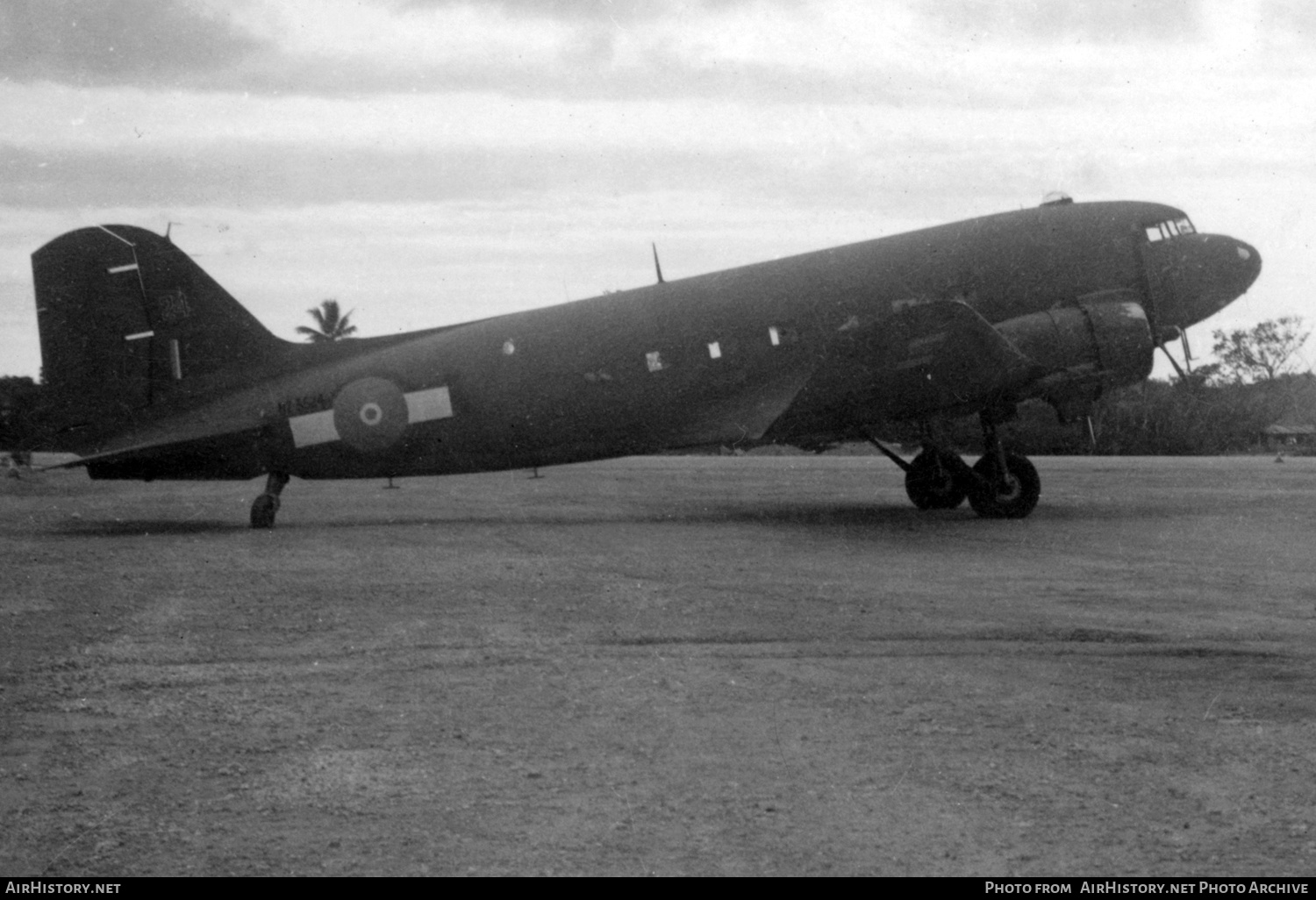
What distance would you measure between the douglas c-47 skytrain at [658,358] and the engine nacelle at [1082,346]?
0.04 m

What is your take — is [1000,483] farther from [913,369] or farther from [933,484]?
[913,369]

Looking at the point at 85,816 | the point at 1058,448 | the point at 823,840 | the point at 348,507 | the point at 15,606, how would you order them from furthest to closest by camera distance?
the point at 1058,448 → the point at 348,507 → the point at 15,606 → the point at 85,816 → the point at 823,840

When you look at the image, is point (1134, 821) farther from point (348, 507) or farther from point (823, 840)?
point (348, 507)

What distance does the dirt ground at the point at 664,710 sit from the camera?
17.3ft

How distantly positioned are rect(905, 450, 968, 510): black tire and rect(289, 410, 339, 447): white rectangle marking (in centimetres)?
981

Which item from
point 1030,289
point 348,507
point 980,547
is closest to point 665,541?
point 980,547

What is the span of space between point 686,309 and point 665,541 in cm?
489

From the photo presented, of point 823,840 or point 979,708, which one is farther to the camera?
point 979,708

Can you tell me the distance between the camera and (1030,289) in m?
21.4

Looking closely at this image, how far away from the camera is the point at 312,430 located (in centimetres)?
2094

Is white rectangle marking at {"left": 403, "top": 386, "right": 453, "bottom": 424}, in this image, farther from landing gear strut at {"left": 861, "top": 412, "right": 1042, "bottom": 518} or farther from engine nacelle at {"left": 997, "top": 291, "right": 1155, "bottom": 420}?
engine nacelle at {"left": 997, "top": 291, "right": 1155, "bottom": 420}

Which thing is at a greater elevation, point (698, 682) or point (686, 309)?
point (686, 309)

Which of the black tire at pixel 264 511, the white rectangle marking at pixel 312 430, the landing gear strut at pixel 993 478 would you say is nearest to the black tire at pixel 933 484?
the landing gear strut at pixel 993 478

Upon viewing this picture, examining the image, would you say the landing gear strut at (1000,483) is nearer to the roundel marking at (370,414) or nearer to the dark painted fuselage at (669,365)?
the dark painted fuselage at (669,365)
